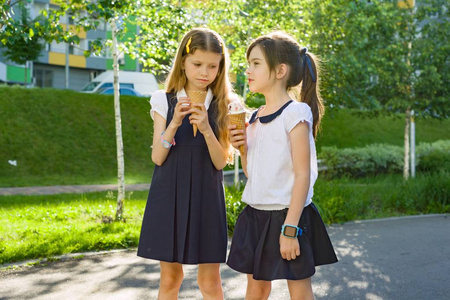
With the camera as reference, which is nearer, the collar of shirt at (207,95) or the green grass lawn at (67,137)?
the collar of shirt at (207,95)

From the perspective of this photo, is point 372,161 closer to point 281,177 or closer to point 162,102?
point 162,102

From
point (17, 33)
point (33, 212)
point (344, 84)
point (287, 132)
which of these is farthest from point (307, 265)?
point (344, 84)

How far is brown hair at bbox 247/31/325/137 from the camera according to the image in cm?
286

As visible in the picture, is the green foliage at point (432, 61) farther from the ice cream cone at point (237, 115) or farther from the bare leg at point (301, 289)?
the bare leg at point (301, 289)

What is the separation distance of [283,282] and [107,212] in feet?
12.8

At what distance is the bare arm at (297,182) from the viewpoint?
2.70 meters

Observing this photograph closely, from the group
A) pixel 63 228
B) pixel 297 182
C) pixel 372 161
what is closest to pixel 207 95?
pixel 297 182

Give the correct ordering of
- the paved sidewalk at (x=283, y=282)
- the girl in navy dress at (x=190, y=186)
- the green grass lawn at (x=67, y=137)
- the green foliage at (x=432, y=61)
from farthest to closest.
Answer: the green grass lawn at (x=67, y=137)
the green foliage at (x=432, y=61)
the paved sidewalk at (x=283, y=282)
the girl in navy dress at (x=190, y=186)

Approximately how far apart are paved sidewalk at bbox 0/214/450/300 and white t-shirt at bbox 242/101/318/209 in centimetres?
193

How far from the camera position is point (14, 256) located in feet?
18.5

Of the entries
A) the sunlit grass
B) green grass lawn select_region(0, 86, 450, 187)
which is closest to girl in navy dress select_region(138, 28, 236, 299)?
the sunlit grass

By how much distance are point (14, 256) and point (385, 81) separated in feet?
34.2

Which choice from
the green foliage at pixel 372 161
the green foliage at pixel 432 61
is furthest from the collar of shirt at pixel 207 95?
the green foliage at pixel 372 161

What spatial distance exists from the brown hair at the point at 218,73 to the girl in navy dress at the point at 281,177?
21 centimetres
